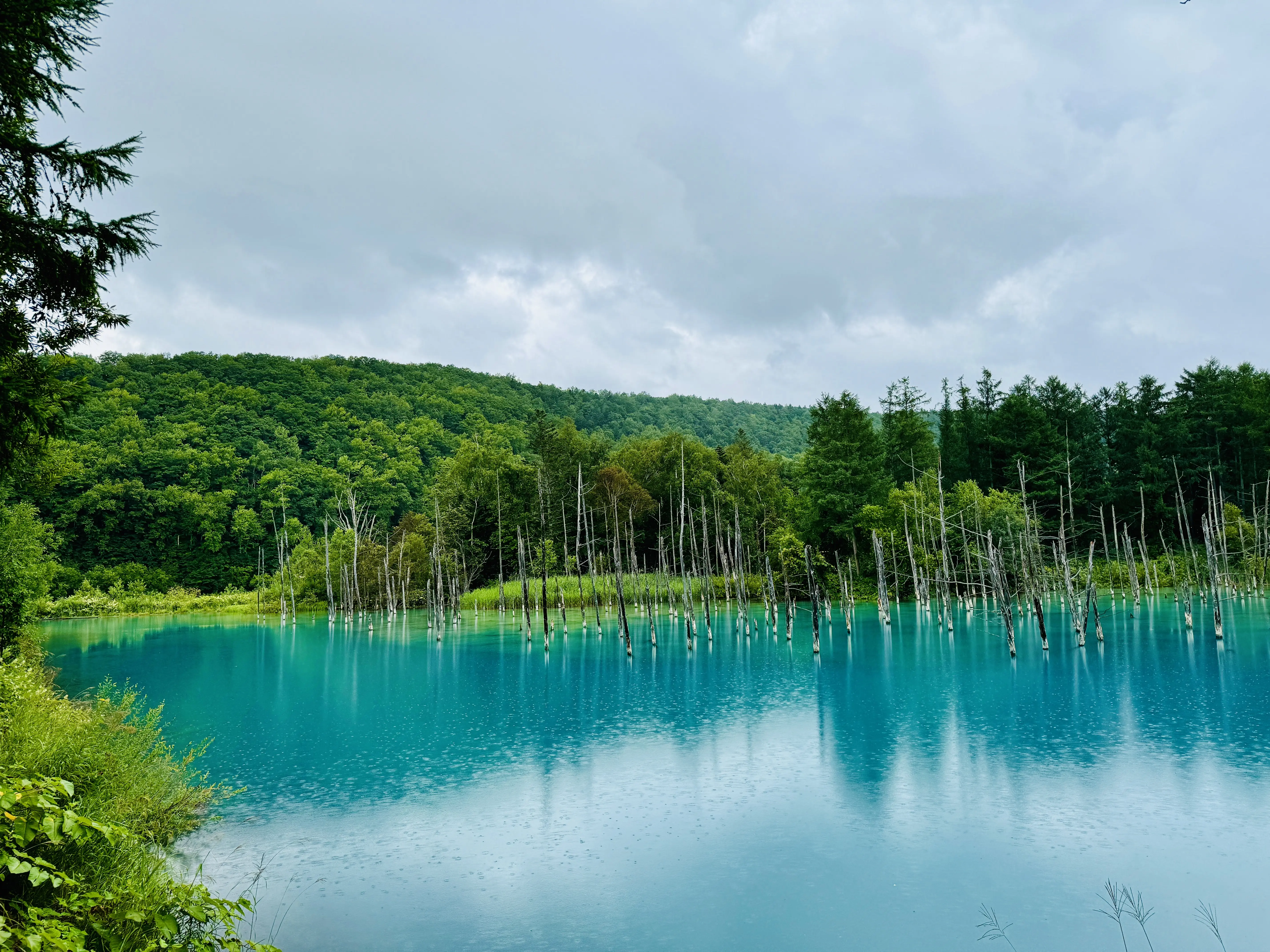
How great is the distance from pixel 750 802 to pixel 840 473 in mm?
40101

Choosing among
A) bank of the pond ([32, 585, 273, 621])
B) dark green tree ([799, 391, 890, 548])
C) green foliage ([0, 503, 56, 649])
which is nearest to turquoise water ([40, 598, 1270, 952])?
green foliage ([0, 503, 56, 649])

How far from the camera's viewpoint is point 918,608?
39.6 m

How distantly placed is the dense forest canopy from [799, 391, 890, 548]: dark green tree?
14 cm

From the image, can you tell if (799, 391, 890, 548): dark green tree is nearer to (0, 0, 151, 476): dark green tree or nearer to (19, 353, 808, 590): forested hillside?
(19, 353, 808, 590): forested hillside

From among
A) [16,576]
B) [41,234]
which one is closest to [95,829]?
[41,234]

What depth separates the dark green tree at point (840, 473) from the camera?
5150cm

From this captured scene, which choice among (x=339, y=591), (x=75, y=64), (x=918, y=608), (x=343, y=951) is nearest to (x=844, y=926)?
(x=343, y=951)

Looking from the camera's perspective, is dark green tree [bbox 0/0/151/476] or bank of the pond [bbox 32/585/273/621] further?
bank of the pond [bbox 32/585/273/621]

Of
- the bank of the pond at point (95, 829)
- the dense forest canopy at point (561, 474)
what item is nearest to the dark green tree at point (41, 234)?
the bank of the pond at point (95, 829)

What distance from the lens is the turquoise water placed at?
356 inches

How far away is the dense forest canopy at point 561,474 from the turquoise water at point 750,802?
49.0 ft

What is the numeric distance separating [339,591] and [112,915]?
191 feet

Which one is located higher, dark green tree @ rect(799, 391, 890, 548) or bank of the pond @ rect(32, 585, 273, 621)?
dark green tree @ rect(799, 391, 890, 548)

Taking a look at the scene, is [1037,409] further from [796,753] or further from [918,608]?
[796,753]
